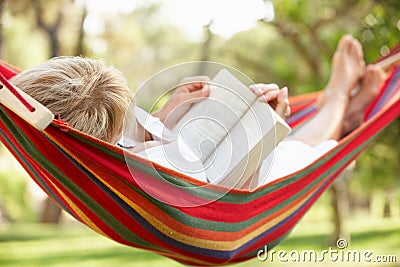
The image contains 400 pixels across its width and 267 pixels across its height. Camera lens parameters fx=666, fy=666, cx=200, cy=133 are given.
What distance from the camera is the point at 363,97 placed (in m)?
2.39

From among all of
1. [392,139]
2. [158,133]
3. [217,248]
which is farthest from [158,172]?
[392,139]

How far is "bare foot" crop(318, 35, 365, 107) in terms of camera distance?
7.90 feet

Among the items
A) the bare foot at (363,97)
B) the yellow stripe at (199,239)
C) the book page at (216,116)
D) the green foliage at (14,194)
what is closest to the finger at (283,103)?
the book page at (216,116)

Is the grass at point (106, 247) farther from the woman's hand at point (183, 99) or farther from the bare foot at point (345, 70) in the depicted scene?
the woman's hand at point (183, 99)

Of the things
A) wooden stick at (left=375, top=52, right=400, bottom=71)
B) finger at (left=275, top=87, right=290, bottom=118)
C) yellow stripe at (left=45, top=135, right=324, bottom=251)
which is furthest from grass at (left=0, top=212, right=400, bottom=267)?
finger at (left=275, top=87, right=290, bottom=118)

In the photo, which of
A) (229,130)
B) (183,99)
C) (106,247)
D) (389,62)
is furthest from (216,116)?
(106,247)

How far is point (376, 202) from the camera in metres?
10.7

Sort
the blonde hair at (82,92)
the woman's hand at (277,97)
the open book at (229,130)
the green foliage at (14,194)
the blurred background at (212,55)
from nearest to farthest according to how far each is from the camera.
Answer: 1. the blonde hair at (82,92)
2. the open book at (229,130)
3. the woman's hand at (277,97)
4. the blurred background at (212,55)
5. the green foliage at (14,194)

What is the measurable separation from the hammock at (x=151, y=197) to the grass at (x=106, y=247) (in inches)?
107

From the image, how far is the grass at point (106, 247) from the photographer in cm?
480

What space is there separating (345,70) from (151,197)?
124cm

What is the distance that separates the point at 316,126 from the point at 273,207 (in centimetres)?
54

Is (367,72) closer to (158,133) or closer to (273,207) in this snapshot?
(273,207)

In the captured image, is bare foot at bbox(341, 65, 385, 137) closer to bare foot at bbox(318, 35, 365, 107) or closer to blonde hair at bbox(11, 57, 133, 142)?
bare foot at bbox(318, 35, 365, 107)
